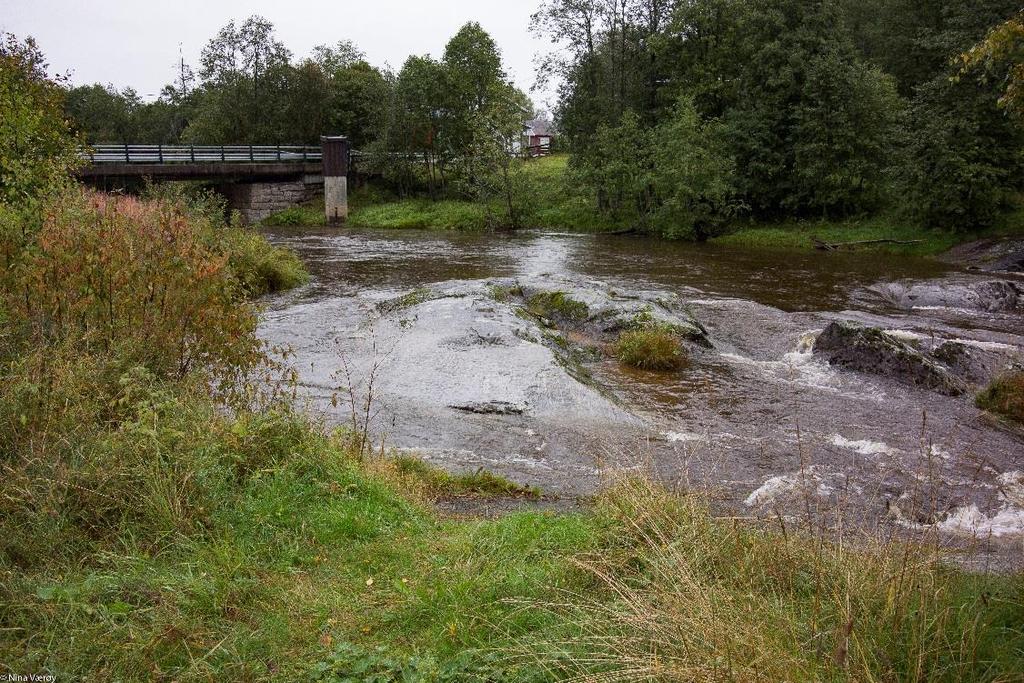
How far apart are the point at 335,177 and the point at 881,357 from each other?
4079 cm

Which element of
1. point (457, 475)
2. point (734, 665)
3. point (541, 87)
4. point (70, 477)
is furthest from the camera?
point (541, 87)

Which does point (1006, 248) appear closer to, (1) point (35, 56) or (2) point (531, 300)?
(2) point (531, 300)

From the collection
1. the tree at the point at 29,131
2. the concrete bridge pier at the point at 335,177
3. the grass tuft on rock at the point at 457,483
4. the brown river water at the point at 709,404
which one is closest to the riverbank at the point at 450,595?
the brown river water at the point at 709,404

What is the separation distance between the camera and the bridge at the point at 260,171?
42.5 meters

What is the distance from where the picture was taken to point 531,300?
1750 centimetres

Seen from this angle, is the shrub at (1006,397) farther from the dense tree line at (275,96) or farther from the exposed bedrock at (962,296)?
the dense tree line at (275,96)

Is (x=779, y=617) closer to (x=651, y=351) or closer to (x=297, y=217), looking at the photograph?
(x=651, y=351)

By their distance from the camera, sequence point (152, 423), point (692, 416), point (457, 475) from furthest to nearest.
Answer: point (692, 416) → point (457, 475) → point (152, 423)

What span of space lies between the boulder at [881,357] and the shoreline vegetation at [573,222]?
18394 mm

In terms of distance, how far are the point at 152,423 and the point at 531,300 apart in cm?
1233

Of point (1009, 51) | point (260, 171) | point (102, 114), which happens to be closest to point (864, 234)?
point (1009, 51)

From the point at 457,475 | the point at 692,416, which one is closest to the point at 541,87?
the point at 692,416

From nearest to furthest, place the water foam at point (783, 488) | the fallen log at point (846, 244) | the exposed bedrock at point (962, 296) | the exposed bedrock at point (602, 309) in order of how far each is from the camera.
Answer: the water foam at point (783, 488)
the exposed bedrock at point (602, 309)
the exposed bedrock at point (962, 296)
the fallen log at point (846, 244)

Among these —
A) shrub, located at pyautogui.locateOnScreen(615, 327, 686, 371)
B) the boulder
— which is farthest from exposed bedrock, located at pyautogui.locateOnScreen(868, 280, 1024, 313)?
shrub, located at pyautogui.locateOnScreen(615, 327, 686, 371)
